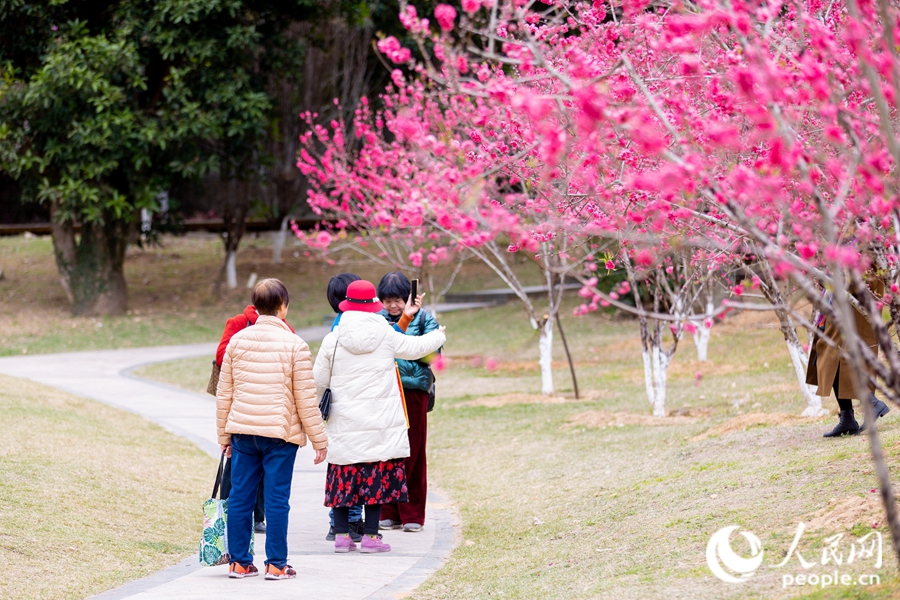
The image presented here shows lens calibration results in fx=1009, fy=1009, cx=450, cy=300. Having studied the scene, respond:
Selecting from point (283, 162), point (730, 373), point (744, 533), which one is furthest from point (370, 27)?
point (744, 533)

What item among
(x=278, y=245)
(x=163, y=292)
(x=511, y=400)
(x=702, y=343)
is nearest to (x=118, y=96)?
(x=163, y=292)

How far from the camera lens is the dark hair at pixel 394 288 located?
22.4 feet

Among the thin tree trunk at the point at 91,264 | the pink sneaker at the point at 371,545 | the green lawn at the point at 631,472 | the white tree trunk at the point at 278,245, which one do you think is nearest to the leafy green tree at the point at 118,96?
the thin tree trunk at the point at 91,264

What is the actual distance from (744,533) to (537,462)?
12.6ft

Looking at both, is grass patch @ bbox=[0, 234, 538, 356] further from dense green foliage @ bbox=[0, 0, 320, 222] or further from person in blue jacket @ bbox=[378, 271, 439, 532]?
person in blue jacket @ bbox=[378, 271, 439, 532]

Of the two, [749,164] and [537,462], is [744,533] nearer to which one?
[749,164]

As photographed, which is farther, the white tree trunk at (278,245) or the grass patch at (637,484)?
the white tree trunk at (278,245)

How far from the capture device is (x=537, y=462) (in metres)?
9.31

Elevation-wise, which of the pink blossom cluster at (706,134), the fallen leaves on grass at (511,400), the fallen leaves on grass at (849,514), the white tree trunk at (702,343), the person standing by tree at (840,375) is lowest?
the fallen leaves on grass at (511,400)

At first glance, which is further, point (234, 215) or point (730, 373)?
point (234, 215)

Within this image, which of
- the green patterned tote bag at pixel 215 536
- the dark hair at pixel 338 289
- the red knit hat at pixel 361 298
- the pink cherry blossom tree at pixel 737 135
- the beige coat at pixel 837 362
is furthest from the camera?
the beige coat at pixel 837 362

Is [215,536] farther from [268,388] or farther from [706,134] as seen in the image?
[706,134]

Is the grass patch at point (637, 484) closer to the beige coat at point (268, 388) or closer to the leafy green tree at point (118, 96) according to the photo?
the beige coat at point (268, 388)

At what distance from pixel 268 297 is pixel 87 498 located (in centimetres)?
267
